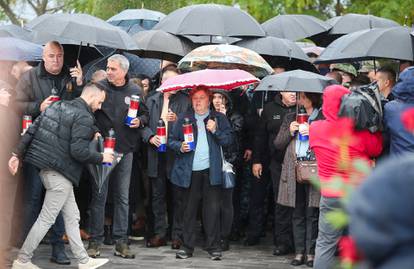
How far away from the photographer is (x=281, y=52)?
11688 mm

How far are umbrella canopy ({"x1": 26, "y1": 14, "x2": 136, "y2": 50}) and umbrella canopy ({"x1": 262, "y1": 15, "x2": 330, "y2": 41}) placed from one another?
16.1 ft

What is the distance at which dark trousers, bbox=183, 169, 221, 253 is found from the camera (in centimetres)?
980

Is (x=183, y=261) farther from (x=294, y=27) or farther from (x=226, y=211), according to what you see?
(x=294, y=27)

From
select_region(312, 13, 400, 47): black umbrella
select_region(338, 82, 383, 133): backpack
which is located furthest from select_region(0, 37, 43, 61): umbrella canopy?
select_region(312, 13, 400, 47): black umbrella

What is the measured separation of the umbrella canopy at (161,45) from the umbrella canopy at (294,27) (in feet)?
8.64

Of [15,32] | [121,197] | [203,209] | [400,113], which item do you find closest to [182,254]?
[203,209]

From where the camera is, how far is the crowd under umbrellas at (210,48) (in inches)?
373

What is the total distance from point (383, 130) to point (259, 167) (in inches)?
123

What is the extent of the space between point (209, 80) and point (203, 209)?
156cm

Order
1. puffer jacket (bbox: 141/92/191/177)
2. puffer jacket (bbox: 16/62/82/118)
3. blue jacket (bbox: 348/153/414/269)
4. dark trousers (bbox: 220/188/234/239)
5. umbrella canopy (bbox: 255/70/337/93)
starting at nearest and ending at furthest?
blue jacket (bbox: 348/153/414/269), umbrella canopy (bbox: 255/70/337/93), puffer jacket (bbox: 16/62/82/118), dark trousers (bbox: 220/188/234/239), puffer jacket (bbox: 141/92/191/177)

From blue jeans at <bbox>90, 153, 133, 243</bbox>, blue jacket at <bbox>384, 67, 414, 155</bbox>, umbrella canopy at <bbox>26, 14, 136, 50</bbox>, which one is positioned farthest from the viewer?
blue jeans at <bbox>90, 153, 133, 243</bbox>

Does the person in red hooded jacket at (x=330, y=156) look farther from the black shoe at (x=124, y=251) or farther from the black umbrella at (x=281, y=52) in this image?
the black umbrella at (x=281, y=52)

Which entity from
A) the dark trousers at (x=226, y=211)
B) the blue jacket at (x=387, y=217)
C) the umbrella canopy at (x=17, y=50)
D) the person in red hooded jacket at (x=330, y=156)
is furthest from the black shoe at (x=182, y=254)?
the blue jacket at (x=387, y=217)

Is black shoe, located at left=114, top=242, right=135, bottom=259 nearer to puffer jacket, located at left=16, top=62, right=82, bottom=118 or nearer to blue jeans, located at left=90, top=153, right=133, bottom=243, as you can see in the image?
blue jeans, located at left=90, top=153, right=133, bottom=243
